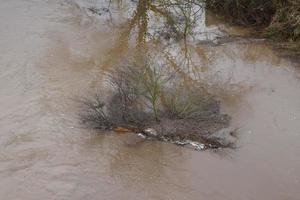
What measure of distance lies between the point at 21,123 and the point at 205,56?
553 centimetres

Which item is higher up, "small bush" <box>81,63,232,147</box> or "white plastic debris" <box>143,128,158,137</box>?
"small bush" <box>81,63,232,147</box>

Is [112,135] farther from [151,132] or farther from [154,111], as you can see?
[154,111]

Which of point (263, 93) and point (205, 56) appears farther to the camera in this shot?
point (205, 56)

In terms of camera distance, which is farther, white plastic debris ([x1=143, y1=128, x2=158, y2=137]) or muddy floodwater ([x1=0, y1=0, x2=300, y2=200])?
white plastic debris ([x1=143, y1=128, x2=158, y2=137])

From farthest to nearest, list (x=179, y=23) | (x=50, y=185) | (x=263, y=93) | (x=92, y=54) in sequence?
(x=179, y=23) < (x=92, y=54) < (x=263, y=93) < (x=50, y=185)

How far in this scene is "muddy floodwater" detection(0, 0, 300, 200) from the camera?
→ 9547 mm

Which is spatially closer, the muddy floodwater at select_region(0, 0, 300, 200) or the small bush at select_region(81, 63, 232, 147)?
the muddy floodwater at select_region(0, 0, 300, 200)

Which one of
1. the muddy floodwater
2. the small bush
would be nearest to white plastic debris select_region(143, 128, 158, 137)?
the small bush

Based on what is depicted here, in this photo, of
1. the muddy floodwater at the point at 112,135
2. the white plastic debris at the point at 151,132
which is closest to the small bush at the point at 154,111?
the white plastic debris at the point at 151,132

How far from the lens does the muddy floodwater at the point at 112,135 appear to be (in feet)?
31.3

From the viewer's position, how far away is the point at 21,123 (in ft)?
36.4

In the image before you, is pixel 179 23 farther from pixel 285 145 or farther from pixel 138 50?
pixel 285 145

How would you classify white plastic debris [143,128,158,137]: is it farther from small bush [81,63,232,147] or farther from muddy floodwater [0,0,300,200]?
muddy floodwater [0,0,300,200]

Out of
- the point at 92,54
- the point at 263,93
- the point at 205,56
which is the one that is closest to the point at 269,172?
the point at 263,93
